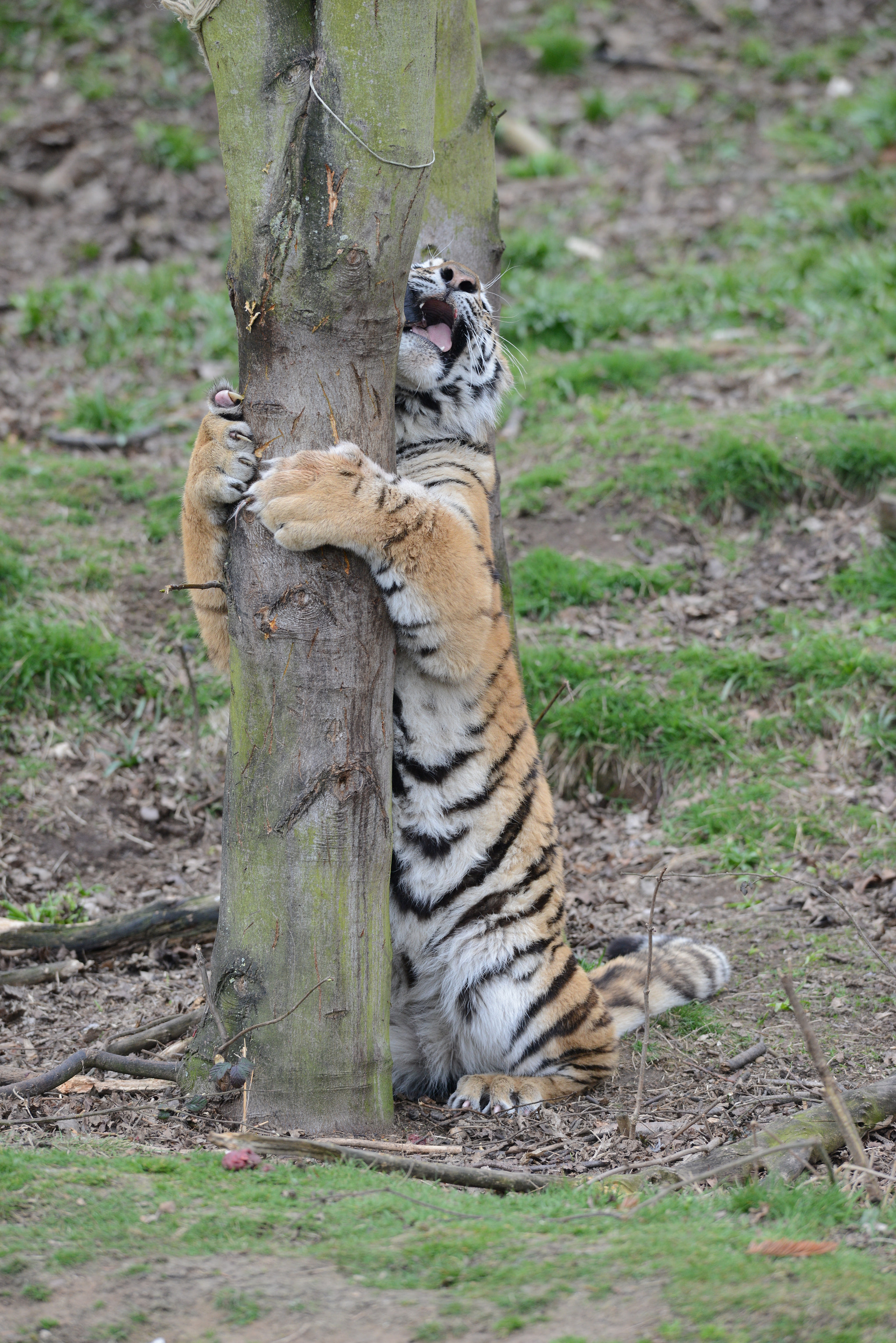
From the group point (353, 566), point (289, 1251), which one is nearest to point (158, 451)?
point (353, 566)

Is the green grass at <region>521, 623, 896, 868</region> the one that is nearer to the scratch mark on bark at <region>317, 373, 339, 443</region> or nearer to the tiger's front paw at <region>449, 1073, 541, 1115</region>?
the tiger's front paw at <region>449, 1073, 541, 1115</region>

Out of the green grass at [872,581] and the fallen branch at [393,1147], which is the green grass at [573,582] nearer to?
the green grass at [872,581]

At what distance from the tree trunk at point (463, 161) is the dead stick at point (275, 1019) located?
6.62 ft

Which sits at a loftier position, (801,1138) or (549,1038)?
(549,1038)

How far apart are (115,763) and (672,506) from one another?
11.8 ft

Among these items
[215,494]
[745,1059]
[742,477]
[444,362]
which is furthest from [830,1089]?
[742,477]

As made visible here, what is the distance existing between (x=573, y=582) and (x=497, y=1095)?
358 centimetres

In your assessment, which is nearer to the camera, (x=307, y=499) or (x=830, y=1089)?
(x=830, y=1089)

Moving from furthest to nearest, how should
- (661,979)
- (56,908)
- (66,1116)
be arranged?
(56,908), (661,979), (66,1116)

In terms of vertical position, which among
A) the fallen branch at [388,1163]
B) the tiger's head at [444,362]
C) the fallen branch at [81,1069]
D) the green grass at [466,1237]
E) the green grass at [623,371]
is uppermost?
the green grass at [623,371]

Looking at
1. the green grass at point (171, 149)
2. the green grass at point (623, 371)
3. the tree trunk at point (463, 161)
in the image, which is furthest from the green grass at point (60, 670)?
the green grass at point (171, 149)

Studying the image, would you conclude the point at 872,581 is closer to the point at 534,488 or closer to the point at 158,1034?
the point at 534,488

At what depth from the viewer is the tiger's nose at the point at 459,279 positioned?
437 cm

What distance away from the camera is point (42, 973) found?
4754 millimetres
